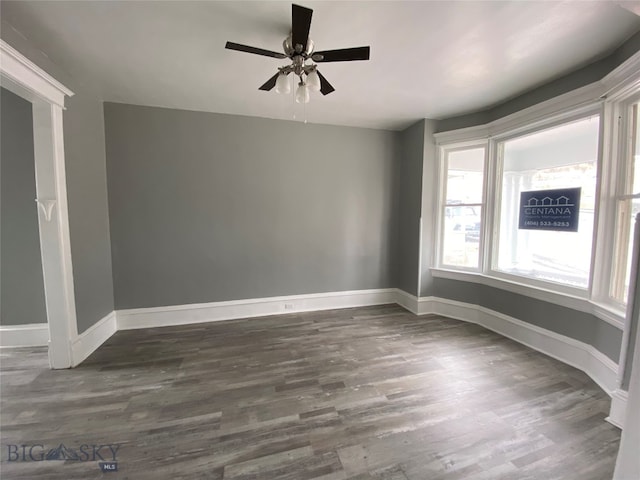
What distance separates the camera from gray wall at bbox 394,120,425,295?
3.64 m

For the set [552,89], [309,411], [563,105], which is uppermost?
[552,89]

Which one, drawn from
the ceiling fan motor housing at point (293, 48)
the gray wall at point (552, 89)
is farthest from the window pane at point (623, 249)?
the ceiling fan motor housing at point (293, 48)

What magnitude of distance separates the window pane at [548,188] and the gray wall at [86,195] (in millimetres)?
4695

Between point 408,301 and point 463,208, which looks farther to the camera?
point 408,301

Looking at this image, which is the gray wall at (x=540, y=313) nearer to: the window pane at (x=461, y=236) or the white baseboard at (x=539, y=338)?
the white baseboard at (x=539, y=338)

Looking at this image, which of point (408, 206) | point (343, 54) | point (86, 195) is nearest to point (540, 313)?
point (408, 206)

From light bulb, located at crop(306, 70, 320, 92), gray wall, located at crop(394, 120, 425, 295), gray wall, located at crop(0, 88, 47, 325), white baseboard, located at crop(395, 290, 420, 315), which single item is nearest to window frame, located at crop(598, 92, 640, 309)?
gray wall, located at crop(394, 120, 425, 295)

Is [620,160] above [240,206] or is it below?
above

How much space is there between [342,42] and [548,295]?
3.09 metres

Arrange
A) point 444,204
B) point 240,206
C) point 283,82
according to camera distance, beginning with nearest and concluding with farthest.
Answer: point 283,82
point 240,206
point 444,204

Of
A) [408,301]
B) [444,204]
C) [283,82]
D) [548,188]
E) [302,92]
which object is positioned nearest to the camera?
[283,82]

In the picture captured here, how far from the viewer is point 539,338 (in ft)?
8.73

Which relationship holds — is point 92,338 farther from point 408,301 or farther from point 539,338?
point 539,338

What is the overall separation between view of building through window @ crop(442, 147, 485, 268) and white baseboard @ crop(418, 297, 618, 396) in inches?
24.2
